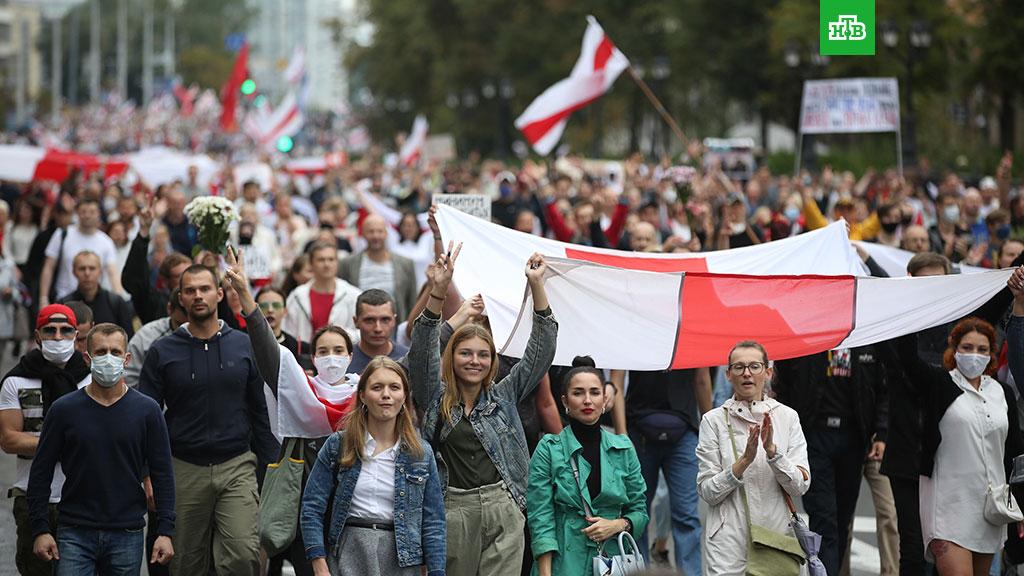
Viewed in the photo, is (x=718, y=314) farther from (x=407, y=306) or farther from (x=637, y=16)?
(x=637, y=16)

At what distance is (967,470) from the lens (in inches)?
309

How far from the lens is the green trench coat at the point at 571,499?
6949mm

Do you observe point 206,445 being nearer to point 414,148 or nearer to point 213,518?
point 213,518

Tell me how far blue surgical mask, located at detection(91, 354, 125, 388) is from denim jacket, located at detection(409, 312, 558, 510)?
1230 mm

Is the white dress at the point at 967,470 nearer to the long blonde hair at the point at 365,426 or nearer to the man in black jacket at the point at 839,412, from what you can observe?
the man in black jacket at the point at 839,412

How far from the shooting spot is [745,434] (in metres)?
7.27

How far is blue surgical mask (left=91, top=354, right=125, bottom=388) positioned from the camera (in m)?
6.96

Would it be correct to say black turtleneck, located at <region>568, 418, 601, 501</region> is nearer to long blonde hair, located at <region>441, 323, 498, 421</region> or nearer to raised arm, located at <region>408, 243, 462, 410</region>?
long blonde hair, located at <region>441, 323, 498, 421</region>

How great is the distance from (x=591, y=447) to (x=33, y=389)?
2.64 metres

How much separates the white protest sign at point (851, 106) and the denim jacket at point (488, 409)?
42.2 feet

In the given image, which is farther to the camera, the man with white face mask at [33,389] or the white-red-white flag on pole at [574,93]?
the white-red-white flag on pole at [574,93]

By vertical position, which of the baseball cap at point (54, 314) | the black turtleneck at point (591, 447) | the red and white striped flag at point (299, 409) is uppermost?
the baseball cap at point (54, 314)

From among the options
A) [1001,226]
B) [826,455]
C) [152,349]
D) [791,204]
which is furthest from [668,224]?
[152,349]

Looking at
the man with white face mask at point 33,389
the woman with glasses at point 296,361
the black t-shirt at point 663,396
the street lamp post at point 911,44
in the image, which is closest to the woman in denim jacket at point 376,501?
the woman with glasses at point 296,361
